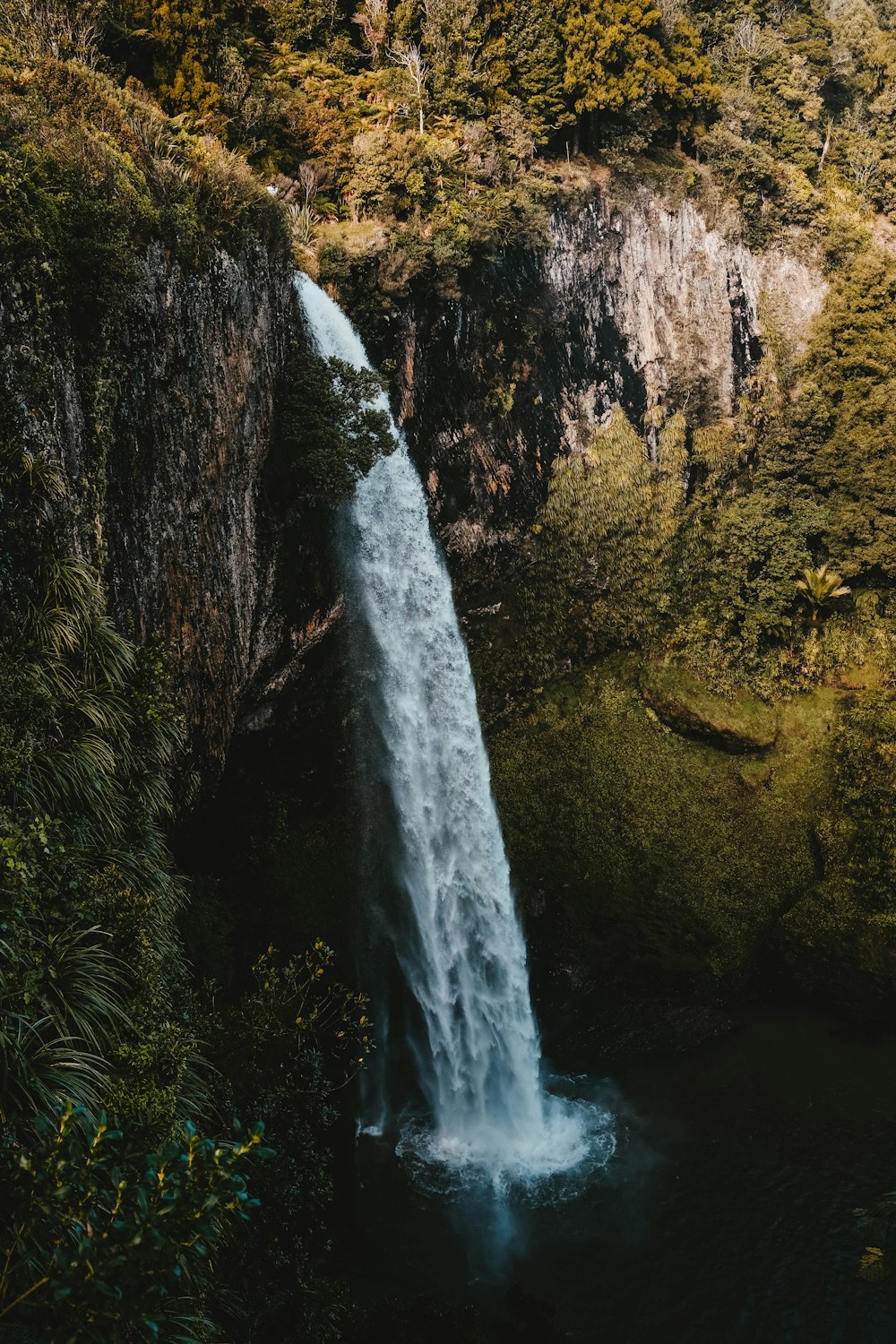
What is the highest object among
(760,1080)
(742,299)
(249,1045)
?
(742,299)

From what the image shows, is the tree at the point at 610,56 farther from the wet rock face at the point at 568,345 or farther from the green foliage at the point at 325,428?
the green foliage at the point at 325,428

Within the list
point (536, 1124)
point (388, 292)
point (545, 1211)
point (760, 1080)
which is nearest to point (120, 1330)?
point (545, 1211)

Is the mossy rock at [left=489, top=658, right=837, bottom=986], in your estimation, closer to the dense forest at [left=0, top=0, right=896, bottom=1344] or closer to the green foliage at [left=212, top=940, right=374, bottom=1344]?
the dense forest at [left=0, top=0, right=896, bottom=1344]

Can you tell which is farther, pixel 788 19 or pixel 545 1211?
pixel 788 19

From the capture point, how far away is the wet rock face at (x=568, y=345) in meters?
18.6

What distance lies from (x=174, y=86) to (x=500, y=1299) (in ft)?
64.9

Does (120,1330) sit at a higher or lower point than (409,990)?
higher

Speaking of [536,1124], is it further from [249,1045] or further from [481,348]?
[481,348]

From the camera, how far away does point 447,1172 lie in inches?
554

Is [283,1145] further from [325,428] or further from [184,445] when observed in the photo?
[325,428]

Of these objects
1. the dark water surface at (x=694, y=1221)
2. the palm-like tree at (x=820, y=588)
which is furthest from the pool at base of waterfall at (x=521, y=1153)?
the palm-like tree at (x=820, y=588)

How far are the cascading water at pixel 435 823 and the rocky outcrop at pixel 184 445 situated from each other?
2.50 meters

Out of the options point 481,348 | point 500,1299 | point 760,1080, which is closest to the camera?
point 500,1299

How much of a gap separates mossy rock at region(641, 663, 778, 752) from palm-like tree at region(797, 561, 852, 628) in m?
2.93
